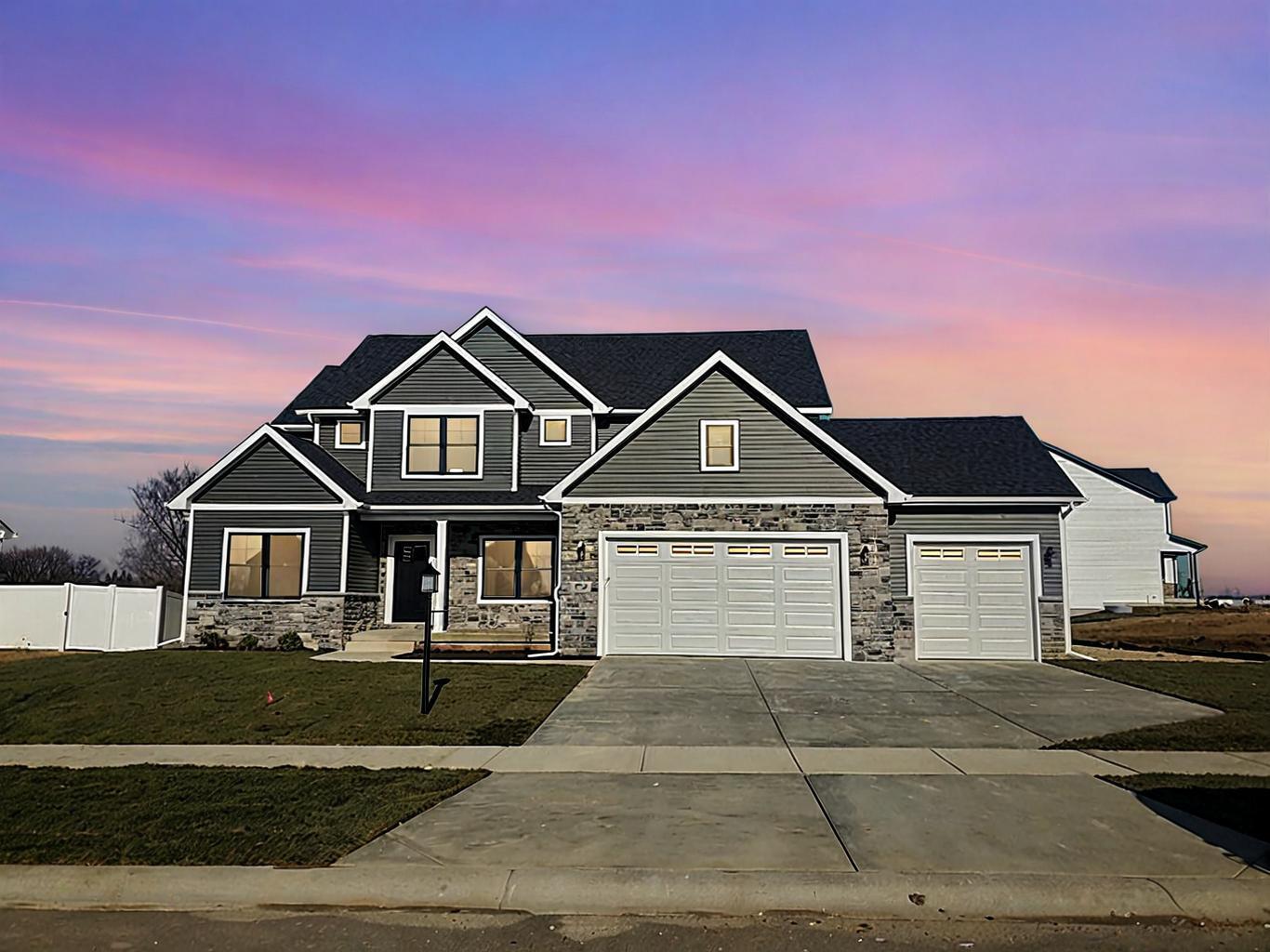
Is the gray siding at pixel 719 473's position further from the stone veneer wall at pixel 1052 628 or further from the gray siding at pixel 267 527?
the gray siding at pixel 267 527

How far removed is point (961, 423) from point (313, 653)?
59.4ft

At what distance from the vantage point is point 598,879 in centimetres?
654

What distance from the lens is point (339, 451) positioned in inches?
1029

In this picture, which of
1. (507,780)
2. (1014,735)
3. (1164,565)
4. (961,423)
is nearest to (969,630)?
(961,423)

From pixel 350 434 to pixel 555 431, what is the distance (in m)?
5.85

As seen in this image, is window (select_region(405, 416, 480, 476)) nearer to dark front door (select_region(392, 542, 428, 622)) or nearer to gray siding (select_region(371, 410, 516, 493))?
gray siding (select_region(371, 410, 516, 493))

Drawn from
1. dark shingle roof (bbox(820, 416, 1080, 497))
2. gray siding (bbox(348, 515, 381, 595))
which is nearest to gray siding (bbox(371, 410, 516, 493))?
gray siding (bbox(348, 515, 381, 595))

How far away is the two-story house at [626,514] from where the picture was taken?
66.8ft

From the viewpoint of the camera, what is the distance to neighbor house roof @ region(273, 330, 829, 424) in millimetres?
26797

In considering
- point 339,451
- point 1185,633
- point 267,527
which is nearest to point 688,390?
point 339,451

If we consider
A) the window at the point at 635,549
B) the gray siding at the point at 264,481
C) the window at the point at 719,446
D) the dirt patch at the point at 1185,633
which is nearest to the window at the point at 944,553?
the window at the point at 719,446

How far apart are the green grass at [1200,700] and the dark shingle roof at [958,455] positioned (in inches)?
173

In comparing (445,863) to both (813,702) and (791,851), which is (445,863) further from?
(813,702)

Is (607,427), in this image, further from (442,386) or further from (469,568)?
(469,568)
